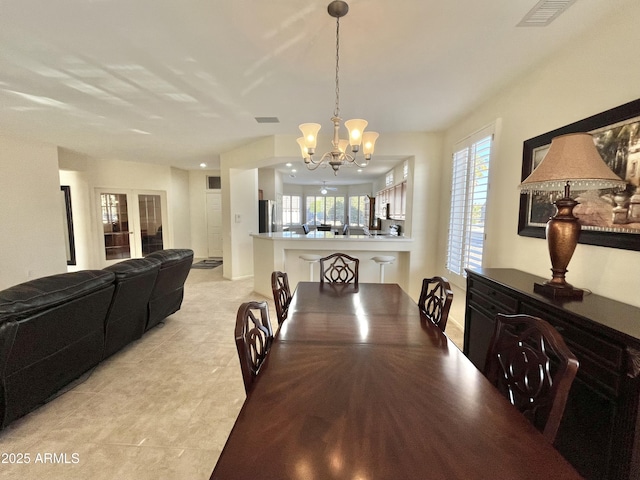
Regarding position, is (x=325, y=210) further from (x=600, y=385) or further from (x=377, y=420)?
(x=377, y=420)

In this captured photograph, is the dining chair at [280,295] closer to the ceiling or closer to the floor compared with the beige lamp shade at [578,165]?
closer to the floor

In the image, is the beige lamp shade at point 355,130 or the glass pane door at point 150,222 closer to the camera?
the beige lamp shade at point 355,130

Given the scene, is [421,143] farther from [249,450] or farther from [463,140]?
[249,450]

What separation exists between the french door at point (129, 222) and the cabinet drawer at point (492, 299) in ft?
24.6

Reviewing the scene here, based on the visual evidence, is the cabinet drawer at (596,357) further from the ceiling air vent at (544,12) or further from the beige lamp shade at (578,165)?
the ceiling air vent at (544,12)

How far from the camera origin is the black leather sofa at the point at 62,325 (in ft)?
5.43

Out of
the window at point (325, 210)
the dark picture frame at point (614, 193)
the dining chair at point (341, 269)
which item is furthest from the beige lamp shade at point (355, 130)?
the window at point (325, 210)

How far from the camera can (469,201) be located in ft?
10.6

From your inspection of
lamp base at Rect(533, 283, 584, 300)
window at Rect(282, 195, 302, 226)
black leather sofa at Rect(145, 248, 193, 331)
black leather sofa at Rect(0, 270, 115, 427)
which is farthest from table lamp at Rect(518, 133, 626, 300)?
window at Rect(282, 195, 302, 226)

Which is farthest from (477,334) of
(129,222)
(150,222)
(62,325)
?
(129,222)

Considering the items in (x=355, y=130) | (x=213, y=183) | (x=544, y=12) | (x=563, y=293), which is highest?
(x=544, y=12)

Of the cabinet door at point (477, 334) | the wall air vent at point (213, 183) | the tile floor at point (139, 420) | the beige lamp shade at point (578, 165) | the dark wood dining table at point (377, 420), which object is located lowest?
the tile floor at point (139, 420)

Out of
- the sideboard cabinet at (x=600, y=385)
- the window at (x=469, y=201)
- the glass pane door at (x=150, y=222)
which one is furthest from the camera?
the glass pane door at (x=150, y=222)

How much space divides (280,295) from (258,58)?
1915mm
